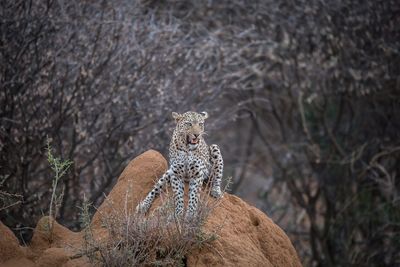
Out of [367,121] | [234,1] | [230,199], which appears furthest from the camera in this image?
[367,121]

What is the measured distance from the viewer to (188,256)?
8.80m

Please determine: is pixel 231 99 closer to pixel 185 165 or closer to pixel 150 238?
pixel 185 165

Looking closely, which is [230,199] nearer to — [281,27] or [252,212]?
[252,212]

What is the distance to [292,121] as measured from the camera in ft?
63.2

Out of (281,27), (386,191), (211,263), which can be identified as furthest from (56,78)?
(386,191)

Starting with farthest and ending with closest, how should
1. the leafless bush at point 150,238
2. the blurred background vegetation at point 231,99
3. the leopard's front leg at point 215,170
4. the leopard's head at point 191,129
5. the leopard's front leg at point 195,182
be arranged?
the blurred background vegetation at point 231,99 < the leopard's front leg at point 215,170 < the leopard's head at point 191,129 < the leopard's front leg at point 195,182 < the leafless bush at point 150,238

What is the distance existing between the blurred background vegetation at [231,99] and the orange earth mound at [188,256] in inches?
Answer: 31.4

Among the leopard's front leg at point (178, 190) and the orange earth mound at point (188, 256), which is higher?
the leopard's front leg at point (178, 190)

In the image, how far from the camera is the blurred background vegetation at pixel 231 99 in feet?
40.8

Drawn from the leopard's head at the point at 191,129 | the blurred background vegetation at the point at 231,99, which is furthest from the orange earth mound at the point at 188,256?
the blurred background vegetation at the point at 231,99

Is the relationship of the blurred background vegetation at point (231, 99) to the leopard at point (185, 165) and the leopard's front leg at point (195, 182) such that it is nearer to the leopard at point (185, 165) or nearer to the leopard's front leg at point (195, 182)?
the leopard at point (185, 165)

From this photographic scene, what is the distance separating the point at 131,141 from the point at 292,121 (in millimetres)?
6551

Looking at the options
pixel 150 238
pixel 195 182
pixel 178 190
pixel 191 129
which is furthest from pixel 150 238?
pixel 191 129

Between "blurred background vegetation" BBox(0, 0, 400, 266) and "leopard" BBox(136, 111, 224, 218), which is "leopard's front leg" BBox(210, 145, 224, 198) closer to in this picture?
"leopard" BBox(136, 111, 224, 218)
